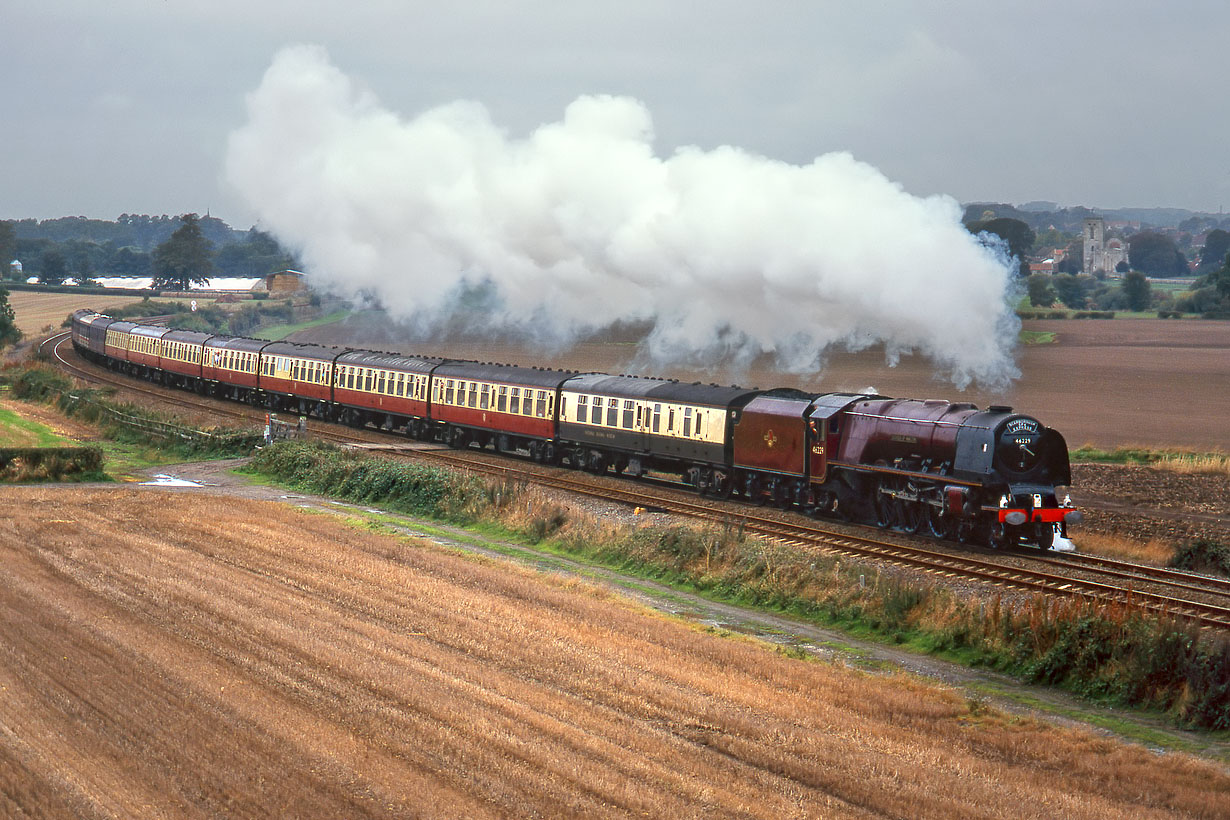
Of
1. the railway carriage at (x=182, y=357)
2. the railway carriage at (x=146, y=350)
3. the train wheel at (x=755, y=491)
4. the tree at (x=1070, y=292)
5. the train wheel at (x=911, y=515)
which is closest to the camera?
the train wheel at (x=911, y=515)

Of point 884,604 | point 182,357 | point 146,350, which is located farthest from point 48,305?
point 884,604

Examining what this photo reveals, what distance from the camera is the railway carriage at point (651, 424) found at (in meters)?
34.2

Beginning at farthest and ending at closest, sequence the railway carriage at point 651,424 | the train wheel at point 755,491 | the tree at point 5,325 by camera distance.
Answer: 1. the tree at point 5,325
2. the railway carriage at point 651,424
3. the train wheel at point 755,491

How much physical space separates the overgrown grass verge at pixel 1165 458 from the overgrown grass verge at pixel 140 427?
31.6m

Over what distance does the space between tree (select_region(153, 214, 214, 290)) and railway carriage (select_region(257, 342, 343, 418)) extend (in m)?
130

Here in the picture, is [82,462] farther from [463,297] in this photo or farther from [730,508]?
[463,297]

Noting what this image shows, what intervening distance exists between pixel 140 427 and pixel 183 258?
147m

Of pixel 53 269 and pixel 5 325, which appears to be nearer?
pixel 5 325

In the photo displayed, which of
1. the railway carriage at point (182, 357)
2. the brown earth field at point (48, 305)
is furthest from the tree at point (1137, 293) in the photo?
the brown earth field at point (48, 305)

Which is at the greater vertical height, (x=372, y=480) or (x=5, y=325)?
(x=5, y=325)

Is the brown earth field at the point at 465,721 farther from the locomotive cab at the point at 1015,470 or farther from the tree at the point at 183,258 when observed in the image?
the tree at the point at 183,258

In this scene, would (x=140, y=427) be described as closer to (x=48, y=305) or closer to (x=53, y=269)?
(x=48, y=305)

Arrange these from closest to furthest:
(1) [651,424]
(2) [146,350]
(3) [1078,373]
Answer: (1) [651,424] < (2) [146,350] < (3) [1078,373]

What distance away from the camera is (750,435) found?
1298 inches
